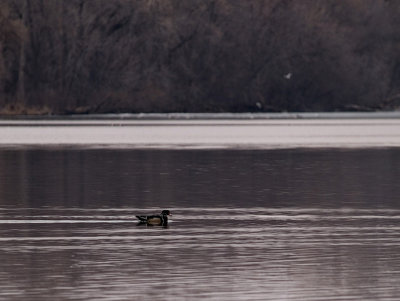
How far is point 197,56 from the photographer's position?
319ft

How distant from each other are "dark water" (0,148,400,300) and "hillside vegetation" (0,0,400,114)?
5929 centimetres

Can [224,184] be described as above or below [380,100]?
below

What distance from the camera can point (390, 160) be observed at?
34969 millimetres

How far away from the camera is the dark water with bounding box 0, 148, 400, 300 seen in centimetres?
1249

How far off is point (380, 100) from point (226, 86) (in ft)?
41.5

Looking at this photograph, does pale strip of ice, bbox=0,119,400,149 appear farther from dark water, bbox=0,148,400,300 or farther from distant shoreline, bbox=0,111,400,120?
distant shoreline, bbox=0,111,400,120

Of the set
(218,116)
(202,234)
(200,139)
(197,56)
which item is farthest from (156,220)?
(197,56)

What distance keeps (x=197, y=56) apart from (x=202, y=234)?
8102 cm

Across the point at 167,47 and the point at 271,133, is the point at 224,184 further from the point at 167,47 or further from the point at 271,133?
the point at 167,47

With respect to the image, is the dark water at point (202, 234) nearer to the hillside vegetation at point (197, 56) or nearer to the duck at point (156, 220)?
the duck at point (156, 220)

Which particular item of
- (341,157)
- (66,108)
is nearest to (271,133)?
(341,157)

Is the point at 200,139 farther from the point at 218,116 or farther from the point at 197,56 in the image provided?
the point at 197,56

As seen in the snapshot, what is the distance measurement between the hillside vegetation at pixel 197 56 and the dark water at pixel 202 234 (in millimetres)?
59289

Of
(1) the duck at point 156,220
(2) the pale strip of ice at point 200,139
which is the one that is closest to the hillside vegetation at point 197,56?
(2) the pale strip of ice at point 200,139
